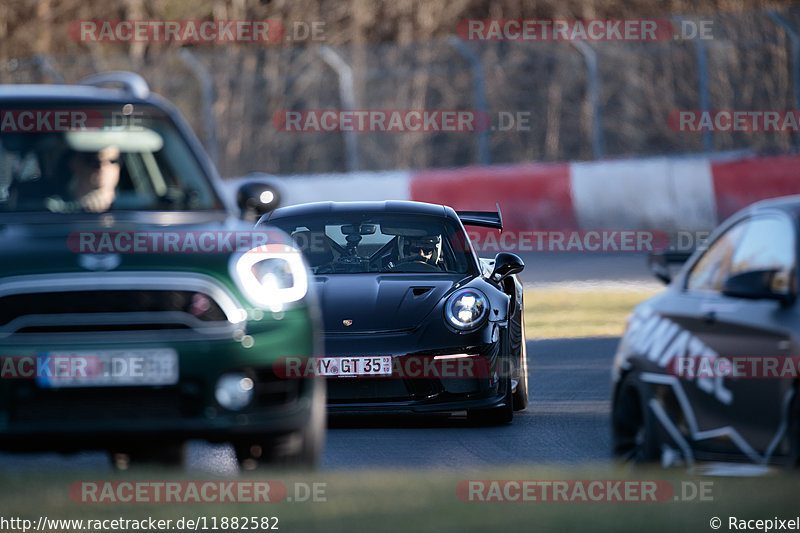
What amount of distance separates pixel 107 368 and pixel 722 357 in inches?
86.5

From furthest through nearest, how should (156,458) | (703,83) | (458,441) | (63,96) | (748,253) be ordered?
(703,83), (458,441), (63,96), (156,458), (748,253)

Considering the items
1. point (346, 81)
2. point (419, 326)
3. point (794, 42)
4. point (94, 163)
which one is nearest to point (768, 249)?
point (94, 163)

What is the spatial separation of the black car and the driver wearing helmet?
3.22m

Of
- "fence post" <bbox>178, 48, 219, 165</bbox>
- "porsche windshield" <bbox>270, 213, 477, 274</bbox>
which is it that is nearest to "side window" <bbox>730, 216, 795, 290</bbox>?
"porsche windshield" <bbox>270, 213, 477, 274</bbox>

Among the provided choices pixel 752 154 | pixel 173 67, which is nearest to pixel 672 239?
pixel 752 154

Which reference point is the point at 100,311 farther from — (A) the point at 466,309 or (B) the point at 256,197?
(A) the point at 466,309

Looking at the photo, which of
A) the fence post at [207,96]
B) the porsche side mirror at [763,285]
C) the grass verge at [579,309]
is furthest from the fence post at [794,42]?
the porsche side mirror at [763,285]

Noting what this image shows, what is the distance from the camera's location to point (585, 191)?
20.3m

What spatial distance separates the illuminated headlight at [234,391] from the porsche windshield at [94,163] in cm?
129

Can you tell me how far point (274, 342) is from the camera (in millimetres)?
5652

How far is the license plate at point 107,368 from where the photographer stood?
538 cm

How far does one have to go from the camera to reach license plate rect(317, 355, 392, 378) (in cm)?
829

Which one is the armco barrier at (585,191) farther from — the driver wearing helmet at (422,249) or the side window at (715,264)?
the side window at (715,264)

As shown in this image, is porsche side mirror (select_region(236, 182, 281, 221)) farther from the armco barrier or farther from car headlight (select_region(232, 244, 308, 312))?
the armco barrier
